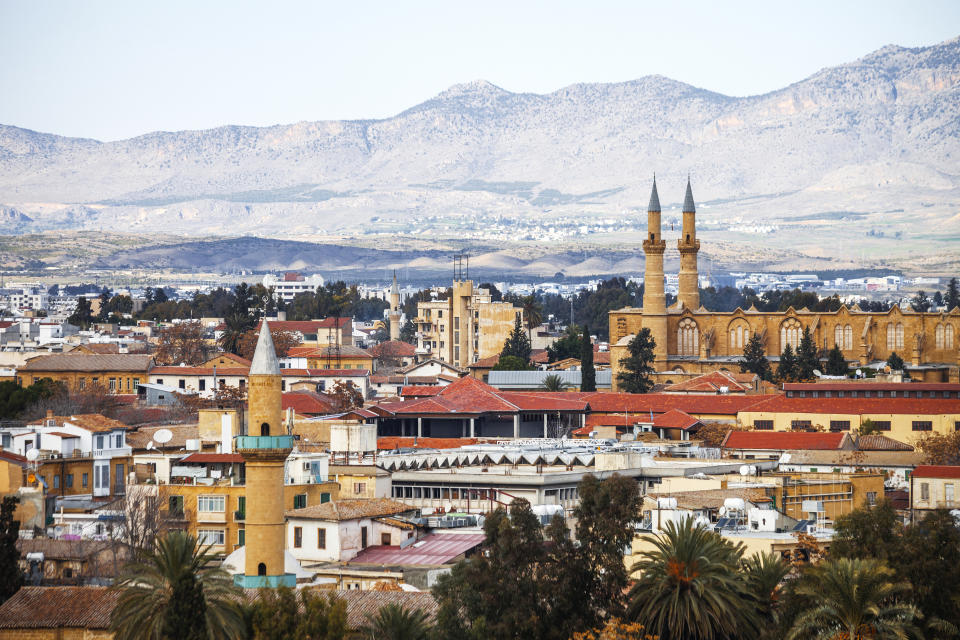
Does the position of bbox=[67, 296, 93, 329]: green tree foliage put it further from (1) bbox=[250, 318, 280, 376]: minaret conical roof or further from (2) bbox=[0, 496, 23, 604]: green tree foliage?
(1) bbox=[250, 318, 280, 376]: minaret conical roof

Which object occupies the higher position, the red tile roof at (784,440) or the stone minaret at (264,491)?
the stone minaret at (264,491)

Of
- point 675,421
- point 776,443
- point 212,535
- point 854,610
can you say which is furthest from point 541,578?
point 675,421

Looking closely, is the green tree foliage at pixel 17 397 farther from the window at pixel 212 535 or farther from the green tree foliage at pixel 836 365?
the green tree foliage at pixel 836 365

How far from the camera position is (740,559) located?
44.7 meters

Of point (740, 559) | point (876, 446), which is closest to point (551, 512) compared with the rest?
point (740, 559)

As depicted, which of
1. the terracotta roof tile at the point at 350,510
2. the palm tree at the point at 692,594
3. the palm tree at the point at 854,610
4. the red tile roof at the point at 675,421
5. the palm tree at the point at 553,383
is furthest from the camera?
the palm tree at the point at 553,383

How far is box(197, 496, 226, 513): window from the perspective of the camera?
61.4m

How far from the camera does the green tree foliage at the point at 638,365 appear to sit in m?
123

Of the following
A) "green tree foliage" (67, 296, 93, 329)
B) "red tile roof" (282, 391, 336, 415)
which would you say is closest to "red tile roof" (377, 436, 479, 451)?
"red tile roof" (282, 391, 336, 415)

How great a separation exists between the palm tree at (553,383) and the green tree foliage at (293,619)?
84183 mm

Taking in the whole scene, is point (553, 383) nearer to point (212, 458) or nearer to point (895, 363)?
point (895, 363)

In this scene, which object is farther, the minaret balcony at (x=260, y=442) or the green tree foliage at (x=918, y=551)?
the minaret balcony at (x=260, y=442)

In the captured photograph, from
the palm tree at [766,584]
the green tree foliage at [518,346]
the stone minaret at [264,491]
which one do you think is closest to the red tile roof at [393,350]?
the green tree foliage at [518,346]

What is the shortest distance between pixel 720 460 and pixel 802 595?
33.2 metres
